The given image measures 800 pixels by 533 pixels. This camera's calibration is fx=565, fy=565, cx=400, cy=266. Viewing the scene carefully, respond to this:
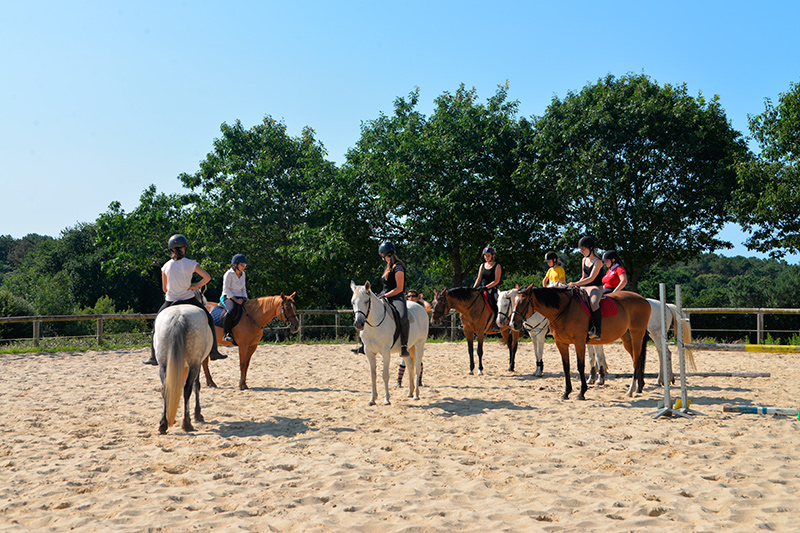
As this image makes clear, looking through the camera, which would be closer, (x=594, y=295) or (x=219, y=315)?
(x=594, y=295)

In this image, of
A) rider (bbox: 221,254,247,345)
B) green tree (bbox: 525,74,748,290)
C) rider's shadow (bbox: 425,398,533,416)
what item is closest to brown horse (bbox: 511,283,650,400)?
rider's shadow (bbox: 425,398,533,416)

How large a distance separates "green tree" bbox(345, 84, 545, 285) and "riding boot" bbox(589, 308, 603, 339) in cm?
1416

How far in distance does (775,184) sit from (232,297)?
768 inches

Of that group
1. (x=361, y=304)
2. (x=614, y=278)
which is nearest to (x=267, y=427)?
(x=361, y=304)

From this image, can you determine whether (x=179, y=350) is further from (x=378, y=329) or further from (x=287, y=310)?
(x=287, y=310)

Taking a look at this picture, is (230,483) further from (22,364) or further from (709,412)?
(22,364)

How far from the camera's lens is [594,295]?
8484 mm

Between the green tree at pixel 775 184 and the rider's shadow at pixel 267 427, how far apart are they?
1917 centimetres

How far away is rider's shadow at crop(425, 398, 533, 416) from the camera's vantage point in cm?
755

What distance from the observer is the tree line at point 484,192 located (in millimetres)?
21328

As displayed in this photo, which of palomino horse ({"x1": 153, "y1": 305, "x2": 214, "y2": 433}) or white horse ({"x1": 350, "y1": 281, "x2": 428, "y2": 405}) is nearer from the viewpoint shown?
palomino horse ({"x1": 153, "y1": 305, "x2": 214, "y2": 433})

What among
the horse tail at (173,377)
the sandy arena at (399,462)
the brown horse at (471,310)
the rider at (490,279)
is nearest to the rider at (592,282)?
the sandy arena at (399,462)

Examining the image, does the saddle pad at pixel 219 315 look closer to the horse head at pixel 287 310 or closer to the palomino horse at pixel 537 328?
the horse head at pixel 287 310

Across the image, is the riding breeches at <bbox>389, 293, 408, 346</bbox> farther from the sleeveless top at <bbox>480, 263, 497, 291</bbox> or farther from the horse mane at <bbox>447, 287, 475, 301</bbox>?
the sleeveless top at <bbox>480, 263, 497, 291</bbox>
